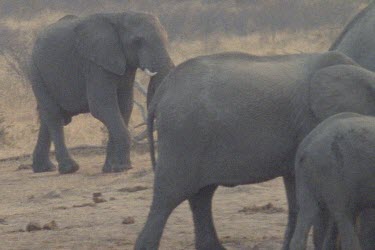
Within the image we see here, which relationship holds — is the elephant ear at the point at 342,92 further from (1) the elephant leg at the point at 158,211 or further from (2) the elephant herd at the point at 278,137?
(1) the elephant leg at the point at 158,211

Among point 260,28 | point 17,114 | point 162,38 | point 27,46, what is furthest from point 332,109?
point 260,28

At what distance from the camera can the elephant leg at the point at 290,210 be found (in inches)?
273

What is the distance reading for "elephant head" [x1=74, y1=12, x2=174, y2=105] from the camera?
469 inches

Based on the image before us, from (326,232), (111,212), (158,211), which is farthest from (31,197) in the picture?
(326,232)

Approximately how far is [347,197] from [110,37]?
6.53 m

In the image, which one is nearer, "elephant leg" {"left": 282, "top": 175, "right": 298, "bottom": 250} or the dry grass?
"elephant leg" {"left": 282, "top": 175, "right": 298, "bottom": 250}

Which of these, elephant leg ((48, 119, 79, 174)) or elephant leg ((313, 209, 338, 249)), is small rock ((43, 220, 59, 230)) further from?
elephant leg ((48, 119, 79, 174))

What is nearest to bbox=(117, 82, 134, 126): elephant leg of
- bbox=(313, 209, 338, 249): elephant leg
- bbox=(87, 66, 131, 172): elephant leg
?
bbox=(87, 66, 131, 172): elephant leg

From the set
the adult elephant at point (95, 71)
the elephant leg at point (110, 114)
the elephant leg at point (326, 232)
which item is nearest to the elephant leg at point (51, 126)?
the adult elephant at point (95, 71)

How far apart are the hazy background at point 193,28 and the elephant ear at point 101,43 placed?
312cm

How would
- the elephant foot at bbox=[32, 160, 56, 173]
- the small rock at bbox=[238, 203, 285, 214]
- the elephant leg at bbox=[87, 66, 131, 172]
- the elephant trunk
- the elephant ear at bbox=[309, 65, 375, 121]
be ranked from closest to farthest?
the elephant ear at bbox=[309, 65, 375, 121] < the small rock at bbox=[238, 203, 285, 214] < the elephant trunk < the elephant leg at bbox=[87, 66, 131, 172] < the elephant foot at bbox=[32, 160, 56, 173]

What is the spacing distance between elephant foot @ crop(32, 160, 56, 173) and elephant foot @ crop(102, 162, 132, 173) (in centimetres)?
86

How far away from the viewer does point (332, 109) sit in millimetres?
6730

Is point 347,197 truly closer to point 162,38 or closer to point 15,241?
point 15,241
